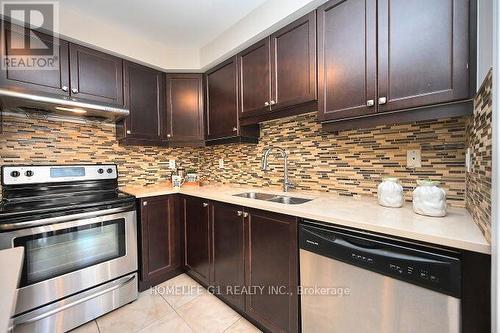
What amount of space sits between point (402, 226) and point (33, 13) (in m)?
2.75

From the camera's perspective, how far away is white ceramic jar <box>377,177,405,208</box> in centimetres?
120

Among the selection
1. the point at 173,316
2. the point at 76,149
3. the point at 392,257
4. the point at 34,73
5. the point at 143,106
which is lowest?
the point at 173,316

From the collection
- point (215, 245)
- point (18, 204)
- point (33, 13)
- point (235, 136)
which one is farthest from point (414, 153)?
point (33, 13)

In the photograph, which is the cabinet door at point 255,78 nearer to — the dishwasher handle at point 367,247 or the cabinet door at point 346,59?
the cabinet door at point 346,59

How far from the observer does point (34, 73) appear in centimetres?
163

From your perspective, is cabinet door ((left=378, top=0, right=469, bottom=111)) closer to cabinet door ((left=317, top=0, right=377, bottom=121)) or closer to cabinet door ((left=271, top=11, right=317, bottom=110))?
cabinet door ((left=317, top=0, right=377, bottom=121))

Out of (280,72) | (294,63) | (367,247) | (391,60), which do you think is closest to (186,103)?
(280,72)

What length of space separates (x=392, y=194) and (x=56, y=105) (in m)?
2.39

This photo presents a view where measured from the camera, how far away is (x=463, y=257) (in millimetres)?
751

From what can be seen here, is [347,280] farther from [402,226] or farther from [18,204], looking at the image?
[18,204]

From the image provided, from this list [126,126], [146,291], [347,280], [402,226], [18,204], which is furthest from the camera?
[126,126]

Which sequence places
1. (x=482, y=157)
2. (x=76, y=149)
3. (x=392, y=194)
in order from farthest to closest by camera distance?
(x=76, y=149) → (x=392, y=194) → (x=482, y=157)

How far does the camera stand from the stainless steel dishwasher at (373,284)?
0.78 metres

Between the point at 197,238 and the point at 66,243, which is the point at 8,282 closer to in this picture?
the point at 66,243
